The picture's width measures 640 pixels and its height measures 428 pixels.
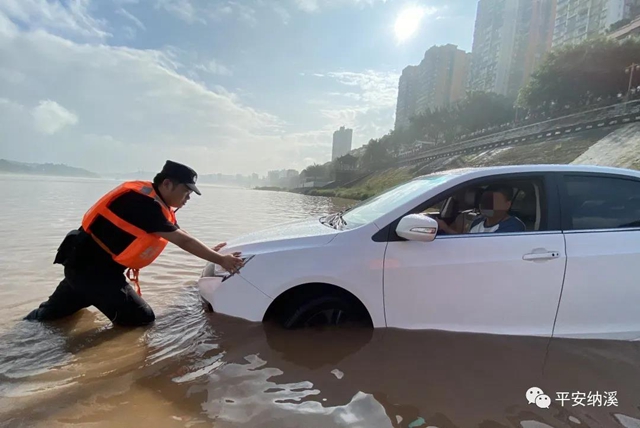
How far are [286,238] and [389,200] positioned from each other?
944 millimetres

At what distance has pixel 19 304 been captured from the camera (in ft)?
13.1

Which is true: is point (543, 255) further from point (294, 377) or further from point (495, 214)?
point (294, 377)

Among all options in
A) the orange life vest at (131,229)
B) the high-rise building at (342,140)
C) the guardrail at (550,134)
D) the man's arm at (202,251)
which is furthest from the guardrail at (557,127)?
the high-rise building at (342,140)

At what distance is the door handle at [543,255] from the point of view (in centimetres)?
271

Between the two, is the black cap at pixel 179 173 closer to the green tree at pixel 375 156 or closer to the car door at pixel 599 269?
the car door at pixel 599 269

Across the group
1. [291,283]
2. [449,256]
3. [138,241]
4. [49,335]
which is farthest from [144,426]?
[449,256]

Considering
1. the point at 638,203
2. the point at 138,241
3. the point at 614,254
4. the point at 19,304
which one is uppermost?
the point at 638,203

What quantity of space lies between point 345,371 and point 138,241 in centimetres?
194

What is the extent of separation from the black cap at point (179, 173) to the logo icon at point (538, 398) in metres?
2.91

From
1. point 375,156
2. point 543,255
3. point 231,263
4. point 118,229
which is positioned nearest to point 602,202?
point 543,255

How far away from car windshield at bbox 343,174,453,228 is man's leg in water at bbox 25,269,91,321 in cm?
245

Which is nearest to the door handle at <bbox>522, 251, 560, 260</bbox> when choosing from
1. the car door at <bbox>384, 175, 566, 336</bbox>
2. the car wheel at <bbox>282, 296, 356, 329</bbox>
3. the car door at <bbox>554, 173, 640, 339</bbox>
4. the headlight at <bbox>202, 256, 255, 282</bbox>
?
the car door at <bbox>384, 175, 566, 336</bbox>

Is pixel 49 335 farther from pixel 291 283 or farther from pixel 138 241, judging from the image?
pixel 291 283

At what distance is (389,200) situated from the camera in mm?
3219
